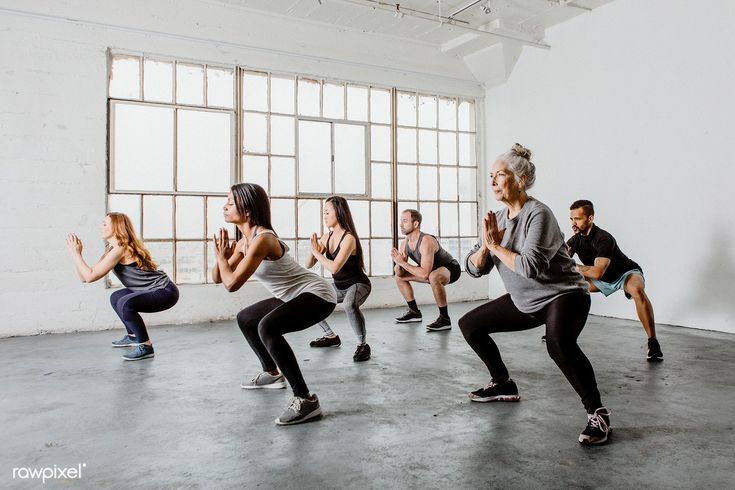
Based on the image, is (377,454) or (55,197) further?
(55,197)

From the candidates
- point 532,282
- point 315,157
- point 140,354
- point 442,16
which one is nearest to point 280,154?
point 315,157

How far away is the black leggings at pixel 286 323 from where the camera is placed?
2.58 meters

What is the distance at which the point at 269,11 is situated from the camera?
6312mm

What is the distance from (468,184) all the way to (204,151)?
3.77m

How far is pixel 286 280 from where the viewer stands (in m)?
2.85

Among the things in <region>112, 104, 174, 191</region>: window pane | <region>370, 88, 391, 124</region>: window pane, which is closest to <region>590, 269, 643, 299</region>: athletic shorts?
<region>370, 88, 391, 124</region>: window pane

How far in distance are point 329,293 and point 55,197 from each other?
12.5ft

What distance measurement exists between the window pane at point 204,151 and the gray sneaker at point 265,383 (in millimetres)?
3339

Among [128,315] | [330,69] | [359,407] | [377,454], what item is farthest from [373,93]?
[377,454]

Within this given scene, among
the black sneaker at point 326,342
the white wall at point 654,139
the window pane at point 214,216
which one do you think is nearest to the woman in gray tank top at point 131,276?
the black sneaker at point 326,342

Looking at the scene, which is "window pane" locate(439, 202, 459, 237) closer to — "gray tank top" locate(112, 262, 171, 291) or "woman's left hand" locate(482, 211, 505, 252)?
"gray tank top" locate(112, 262, 171, 291)

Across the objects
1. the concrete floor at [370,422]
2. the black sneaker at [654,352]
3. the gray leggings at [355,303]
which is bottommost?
the concrete floor at [370,422]

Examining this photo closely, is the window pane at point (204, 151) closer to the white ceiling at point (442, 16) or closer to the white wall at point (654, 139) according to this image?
the white ceiling at point (442, 16)

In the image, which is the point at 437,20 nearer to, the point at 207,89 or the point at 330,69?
the point at 330,69
